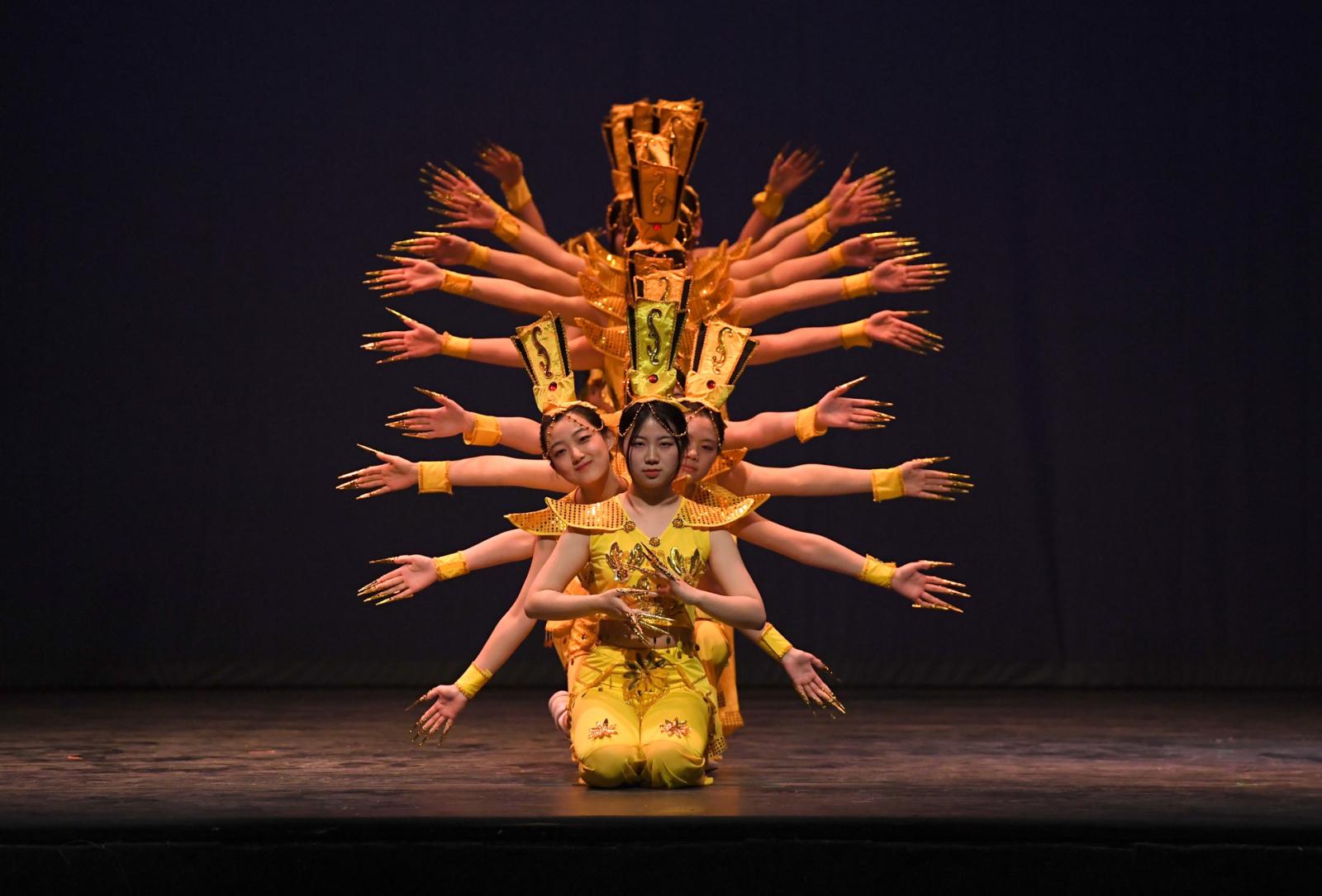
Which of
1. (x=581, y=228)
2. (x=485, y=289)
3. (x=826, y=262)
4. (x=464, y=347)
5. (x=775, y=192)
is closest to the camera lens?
(x=464, y=347)

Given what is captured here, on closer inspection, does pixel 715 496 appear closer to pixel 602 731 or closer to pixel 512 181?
pixel 602 731

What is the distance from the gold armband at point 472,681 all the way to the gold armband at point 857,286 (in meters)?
1.51

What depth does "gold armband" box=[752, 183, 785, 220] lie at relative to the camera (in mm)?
5480

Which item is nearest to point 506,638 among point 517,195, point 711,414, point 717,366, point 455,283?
point 711,414

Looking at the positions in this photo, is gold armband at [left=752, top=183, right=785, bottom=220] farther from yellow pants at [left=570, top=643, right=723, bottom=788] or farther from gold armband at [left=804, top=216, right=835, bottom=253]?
yellow pants at [left=570, top=643, right=723, bottom=788]

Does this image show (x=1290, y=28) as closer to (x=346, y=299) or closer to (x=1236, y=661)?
(x=1236, y=661)

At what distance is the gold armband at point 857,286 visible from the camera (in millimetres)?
4824

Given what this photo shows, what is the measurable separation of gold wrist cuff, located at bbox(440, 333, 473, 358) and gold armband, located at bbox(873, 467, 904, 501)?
3.69ft

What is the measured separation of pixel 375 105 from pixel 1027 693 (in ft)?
10.4

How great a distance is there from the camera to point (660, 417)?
3906 millimetres

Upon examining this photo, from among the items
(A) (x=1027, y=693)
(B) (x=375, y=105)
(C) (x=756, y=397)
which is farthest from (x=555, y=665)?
(B) (x=375, y=105)

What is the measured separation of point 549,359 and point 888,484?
2.94 feet

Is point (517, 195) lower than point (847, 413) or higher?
higher

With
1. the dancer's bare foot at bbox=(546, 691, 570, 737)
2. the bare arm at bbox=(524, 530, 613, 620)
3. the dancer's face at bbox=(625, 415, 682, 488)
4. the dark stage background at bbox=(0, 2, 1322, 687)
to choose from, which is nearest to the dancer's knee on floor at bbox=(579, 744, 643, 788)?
the bare arm at bbox=(524, 530, 613, 620)
